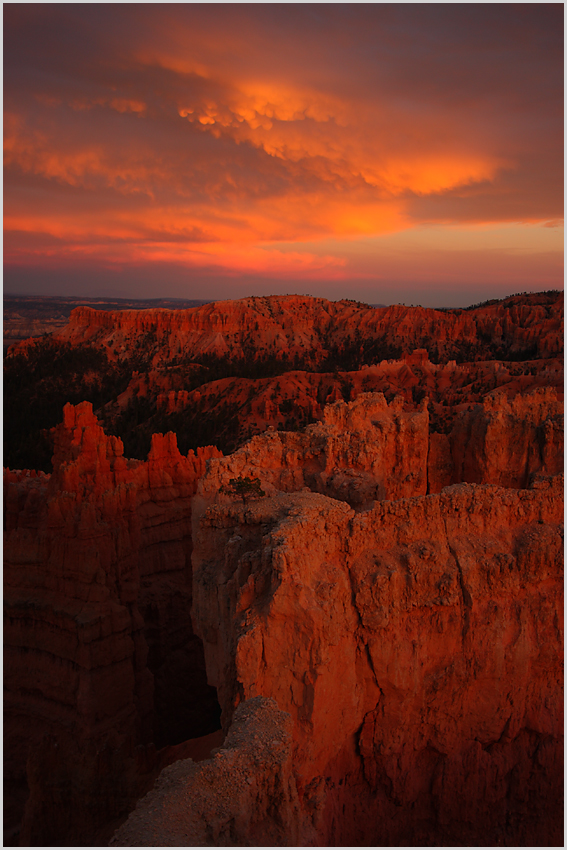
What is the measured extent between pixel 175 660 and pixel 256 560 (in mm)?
12440

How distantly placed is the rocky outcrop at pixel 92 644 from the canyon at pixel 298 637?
7 cm

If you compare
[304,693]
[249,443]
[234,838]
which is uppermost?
[249,443]

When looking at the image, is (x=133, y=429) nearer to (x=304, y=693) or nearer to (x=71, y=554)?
(x=71, y=554)

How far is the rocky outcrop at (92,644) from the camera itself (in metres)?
13.6

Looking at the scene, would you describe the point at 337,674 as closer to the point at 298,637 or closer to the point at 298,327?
the point at 298,637

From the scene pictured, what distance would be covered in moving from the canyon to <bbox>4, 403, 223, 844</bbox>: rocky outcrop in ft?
0.22

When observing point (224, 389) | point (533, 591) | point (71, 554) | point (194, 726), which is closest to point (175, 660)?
point (194, 726)

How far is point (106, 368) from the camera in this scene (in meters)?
97.7

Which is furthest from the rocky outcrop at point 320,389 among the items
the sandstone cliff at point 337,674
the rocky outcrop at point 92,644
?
the sandstone cliff at point 337,674

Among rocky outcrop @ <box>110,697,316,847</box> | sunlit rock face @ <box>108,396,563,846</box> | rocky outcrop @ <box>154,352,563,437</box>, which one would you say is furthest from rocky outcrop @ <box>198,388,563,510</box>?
rocky outcrop @ <box>154,352,563,437</box>

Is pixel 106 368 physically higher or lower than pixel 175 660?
higher

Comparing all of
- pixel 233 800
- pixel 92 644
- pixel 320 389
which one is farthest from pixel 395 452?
pixel 320 389

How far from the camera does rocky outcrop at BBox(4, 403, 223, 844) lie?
1363 cm

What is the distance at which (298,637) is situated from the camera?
27.9ft
